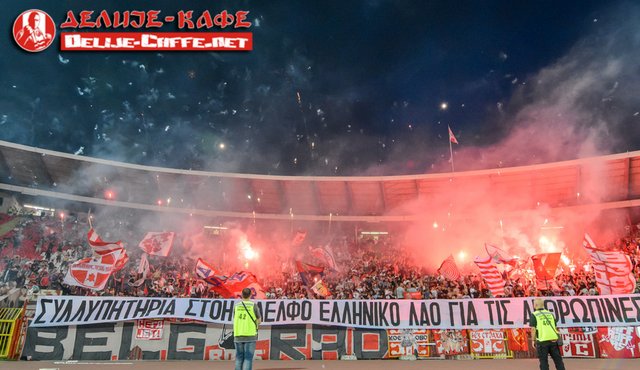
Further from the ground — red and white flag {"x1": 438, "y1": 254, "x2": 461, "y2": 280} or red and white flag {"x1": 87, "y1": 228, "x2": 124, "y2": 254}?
red and white flag {"x1": 87, "y1": 228, "x2": 124, "y2": 254}

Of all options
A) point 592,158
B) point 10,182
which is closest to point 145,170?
point 10,182

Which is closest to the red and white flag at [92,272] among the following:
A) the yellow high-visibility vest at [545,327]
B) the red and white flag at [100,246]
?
the red and white flag at [100,246]

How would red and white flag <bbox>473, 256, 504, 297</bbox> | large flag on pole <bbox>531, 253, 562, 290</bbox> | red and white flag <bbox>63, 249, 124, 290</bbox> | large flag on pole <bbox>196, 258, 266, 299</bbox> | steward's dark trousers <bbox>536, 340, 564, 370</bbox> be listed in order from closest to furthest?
steward's dark trousers <bbox>536, 340, 564, 370</bbox> < red and white flag <bbox>63, 249, 124, 290</bbox> < red and white flag <bbox>473, 256, 504, 297</bbox> < large flag on pole <bbox>196, 258, 266, 299</bbox> < large flag on pole <bbox>531, 253, 562, 290</bbox>

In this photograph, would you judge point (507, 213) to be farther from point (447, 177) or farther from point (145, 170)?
point (145, 170)

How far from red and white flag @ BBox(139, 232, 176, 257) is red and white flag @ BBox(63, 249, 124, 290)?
522 cm

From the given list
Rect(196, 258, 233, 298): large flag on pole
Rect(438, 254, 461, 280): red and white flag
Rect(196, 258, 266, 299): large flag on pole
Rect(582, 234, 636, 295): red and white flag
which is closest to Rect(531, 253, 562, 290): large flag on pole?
Rect(438, 254, 461, 280): red and white flag

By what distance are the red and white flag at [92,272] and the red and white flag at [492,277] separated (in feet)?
45.4

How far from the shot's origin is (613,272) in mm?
13852

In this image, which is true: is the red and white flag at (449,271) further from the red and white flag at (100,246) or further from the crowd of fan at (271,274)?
the red and white flag at (100,246)

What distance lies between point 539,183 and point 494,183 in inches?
108

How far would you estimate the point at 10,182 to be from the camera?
3011 centimetres

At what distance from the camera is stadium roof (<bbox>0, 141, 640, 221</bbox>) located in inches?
1035

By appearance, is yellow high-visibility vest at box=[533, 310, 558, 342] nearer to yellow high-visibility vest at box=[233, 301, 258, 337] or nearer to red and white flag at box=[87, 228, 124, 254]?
yellow high-visibility vest at box=[233, 301, 258, 337]

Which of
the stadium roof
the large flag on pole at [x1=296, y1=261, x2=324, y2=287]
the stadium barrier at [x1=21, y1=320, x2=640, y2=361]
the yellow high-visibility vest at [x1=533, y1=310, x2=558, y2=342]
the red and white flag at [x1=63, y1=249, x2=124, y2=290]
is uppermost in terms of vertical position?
the stadium roof
